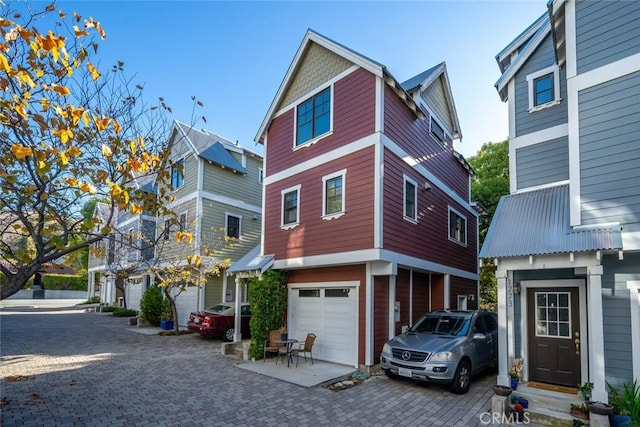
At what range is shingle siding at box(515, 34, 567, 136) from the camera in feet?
30.8

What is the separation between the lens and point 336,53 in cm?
1211

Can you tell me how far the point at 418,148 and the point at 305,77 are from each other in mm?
4678

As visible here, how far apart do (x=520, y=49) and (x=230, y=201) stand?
48.4 feet

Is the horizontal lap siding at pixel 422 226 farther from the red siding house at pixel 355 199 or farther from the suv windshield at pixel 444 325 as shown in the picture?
the suv windshield at pixel 444 325

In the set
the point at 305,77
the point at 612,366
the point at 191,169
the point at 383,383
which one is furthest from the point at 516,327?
the point at 191,169

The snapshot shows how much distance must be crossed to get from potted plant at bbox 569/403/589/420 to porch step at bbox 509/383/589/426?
66mm

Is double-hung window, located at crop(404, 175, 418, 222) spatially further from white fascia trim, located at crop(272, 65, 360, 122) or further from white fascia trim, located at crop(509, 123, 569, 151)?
white fascia trim, located at crop(272, 65, 360, 122)

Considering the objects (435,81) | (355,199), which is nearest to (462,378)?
(355,199)

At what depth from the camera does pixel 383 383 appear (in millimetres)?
9352

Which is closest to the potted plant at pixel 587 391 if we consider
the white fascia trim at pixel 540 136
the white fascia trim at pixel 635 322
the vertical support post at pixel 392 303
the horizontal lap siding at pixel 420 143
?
the white fascia trim at pixel 635 322

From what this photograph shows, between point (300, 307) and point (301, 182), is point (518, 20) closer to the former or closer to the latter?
point (301, 182)

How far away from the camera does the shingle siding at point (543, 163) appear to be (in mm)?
9125

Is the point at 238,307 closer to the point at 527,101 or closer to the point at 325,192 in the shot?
the point at 325,192

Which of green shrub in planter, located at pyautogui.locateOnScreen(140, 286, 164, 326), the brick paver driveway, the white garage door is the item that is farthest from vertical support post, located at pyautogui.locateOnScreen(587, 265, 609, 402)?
green shrub in planter, located at pyautogui.locateOnScreen(140, 286, 164, 326)
